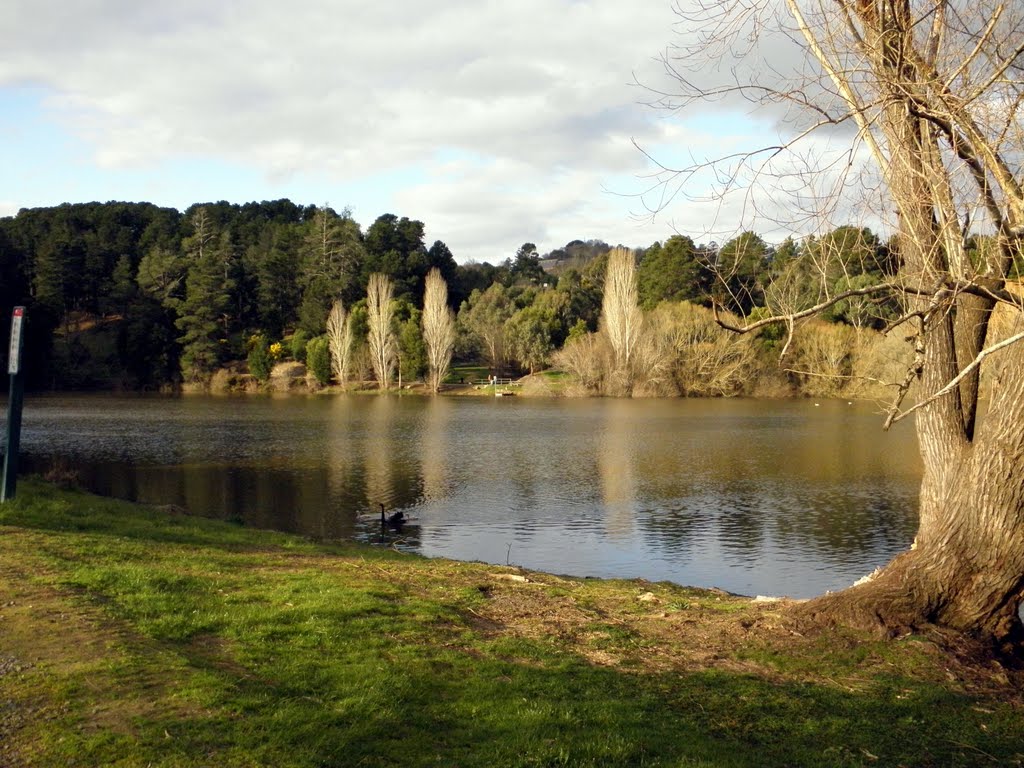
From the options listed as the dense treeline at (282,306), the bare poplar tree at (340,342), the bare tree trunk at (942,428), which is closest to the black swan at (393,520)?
the bare tree trunk at (942,428)

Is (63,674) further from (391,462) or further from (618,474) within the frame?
(391,462)

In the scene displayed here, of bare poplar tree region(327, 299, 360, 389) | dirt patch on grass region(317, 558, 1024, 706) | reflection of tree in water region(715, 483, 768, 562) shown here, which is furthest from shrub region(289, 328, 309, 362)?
dirt patch on grass region(317, 558, 1024, 706)

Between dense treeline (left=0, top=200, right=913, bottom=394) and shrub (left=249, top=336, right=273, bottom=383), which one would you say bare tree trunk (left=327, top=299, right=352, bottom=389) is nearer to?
dense treeline (left=0, top=200, right=913, bottom=394)

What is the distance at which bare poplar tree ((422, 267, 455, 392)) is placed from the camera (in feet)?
225

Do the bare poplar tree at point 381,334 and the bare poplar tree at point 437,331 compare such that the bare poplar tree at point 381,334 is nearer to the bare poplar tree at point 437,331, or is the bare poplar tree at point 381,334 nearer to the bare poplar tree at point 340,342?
the bare poplar tree at point 340,342

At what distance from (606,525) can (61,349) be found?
224ft

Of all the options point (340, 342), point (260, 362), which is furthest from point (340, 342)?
point (260, 362)

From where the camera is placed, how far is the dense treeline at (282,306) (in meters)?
63.5

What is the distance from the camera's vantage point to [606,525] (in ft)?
60.6

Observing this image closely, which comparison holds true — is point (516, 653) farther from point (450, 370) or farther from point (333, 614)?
point (450, 370)

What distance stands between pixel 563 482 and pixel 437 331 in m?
45.5

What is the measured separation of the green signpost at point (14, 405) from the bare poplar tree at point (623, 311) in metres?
49.6

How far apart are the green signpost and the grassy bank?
9.12 ft

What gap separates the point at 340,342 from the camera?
233 ft
